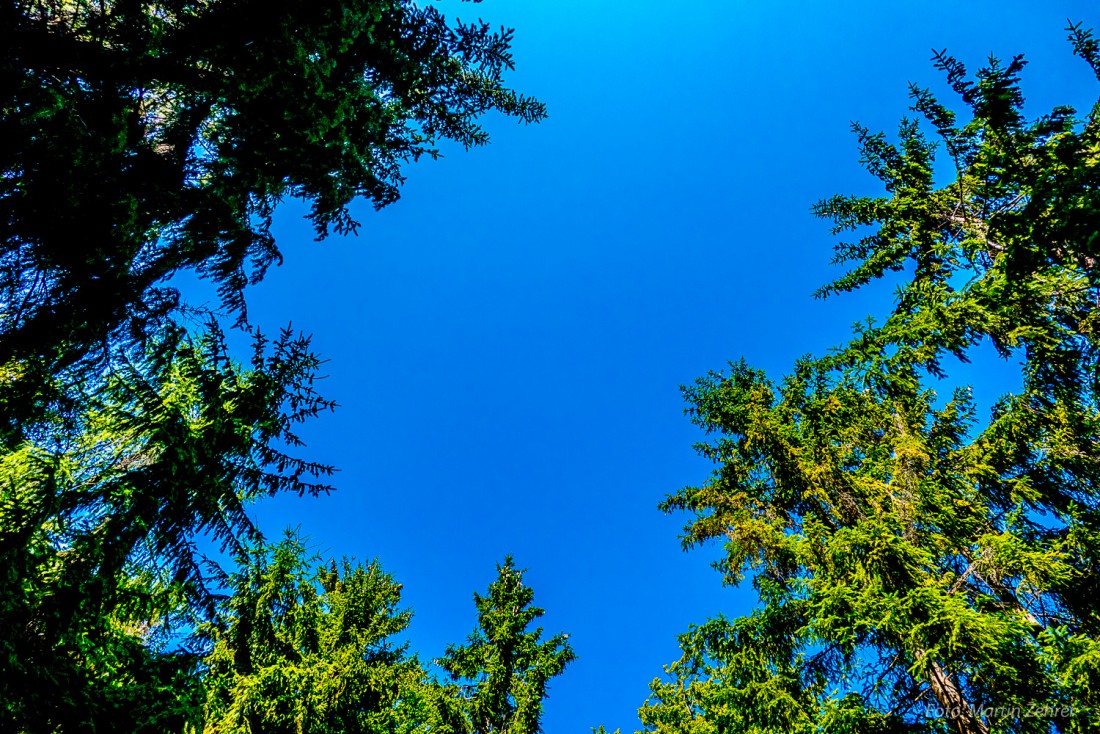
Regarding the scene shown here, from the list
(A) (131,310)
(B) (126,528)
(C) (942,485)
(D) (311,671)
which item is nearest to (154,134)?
(A) (131,310)

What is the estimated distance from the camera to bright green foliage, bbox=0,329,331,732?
10.6ft

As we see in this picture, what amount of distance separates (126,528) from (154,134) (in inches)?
148

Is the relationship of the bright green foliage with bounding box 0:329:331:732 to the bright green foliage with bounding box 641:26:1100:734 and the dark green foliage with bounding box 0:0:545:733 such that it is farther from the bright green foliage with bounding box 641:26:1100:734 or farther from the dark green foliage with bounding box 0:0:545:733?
the bright green foliage with bounding box 641:26:1100:734

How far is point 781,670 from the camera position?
7.72 metres

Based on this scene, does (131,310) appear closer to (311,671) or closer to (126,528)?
(126,528)

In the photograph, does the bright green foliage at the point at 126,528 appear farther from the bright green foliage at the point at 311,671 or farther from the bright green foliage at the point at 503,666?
the bright green foliage at the point at 503,666

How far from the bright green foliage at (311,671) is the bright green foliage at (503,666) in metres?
1.03

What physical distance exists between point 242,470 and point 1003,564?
10.1 meters

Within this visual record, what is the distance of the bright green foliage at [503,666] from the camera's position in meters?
10.8

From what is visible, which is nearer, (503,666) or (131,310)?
(131,310)

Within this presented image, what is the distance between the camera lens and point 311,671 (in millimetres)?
8484

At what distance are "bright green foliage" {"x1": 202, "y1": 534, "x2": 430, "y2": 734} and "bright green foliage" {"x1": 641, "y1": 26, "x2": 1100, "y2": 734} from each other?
7.10m

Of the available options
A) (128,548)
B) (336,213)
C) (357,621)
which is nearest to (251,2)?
(336,213)

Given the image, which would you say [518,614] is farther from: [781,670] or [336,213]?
[336,213]
